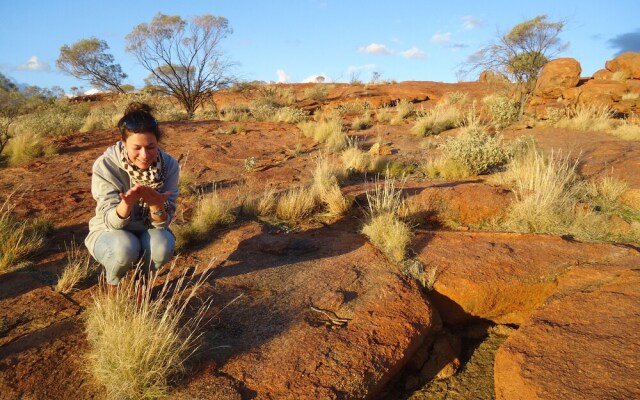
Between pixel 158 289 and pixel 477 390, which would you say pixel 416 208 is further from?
pixel 158 289

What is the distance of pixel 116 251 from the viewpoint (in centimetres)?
275

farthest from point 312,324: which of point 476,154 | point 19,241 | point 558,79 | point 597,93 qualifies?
point 558,79

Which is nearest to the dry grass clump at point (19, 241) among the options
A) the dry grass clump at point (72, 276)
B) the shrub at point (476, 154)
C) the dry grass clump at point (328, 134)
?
the dry grass clump at point (72, 276)

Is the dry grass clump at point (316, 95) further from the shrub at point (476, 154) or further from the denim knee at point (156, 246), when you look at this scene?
the denim knee at point (156, 246)

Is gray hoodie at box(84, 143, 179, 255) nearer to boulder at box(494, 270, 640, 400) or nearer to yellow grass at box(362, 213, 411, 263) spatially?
yellow grass at box(362, 213, 411, 263)

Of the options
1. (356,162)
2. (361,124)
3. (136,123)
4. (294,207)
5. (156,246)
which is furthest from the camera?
(361,124)

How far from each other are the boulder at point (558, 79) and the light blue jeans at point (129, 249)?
18.8m

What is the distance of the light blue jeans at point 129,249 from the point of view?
2760 mm

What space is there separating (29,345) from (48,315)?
0.39 meters

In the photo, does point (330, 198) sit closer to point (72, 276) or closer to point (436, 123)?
point (72, 276)

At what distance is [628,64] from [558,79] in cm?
508

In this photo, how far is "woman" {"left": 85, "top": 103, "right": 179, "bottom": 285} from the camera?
2684 mm

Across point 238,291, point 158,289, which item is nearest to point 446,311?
point 238,291

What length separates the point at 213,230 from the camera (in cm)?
442
